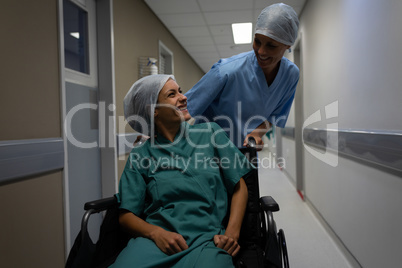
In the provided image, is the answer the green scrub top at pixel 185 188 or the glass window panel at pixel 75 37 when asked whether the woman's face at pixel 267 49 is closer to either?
the green scrub top at pixel 185 188

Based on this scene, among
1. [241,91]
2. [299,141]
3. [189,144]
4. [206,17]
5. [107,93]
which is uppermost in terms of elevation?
[206,17]

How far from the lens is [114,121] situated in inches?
110

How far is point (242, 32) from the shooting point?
4996 millimetres

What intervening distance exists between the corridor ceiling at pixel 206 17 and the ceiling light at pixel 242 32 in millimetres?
80

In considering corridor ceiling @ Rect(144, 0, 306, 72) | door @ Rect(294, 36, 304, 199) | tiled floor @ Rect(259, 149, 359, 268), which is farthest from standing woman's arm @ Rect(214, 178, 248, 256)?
door @ Rect(294, 36, 304, 199)

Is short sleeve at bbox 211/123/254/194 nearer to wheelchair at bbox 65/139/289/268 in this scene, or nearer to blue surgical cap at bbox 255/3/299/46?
wheelchair at bbox 65/139/289/268

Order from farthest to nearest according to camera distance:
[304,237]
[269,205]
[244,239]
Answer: [304,237] → [244,239] → [269,205]

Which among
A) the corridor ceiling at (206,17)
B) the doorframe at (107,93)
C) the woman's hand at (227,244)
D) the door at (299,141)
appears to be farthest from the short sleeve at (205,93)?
the door at (299,141)

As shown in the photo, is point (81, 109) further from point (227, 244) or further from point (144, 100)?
point (227, 244)

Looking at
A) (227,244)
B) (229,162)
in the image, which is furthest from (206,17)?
(227,244)

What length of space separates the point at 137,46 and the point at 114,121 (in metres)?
1.11

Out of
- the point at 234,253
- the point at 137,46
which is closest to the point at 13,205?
the point at 234,253

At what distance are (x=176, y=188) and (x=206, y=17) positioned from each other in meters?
3.57

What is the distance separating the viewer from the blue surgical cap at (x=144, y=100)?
1.32m
